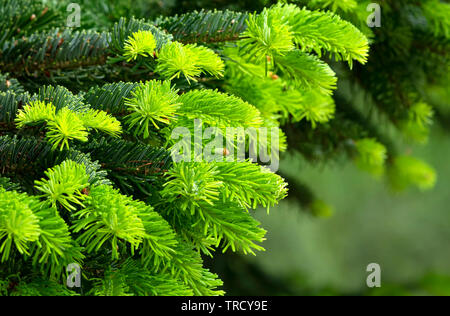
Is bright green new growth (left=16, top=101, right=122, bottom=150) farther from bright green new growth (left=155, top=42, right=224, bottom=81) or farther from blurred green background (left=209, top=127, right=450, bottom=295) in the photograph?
blurred green background (left=209, top=127, right=450, bottom=295)

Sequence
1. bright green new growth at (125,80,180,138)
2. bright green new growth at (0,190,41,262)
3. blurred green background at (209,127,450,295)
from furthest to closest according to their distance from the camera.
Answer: blurred green background at (209,127,450,295) → bright green new growth at (125,80,180,138) → bright green new growth at (0,190,41,262)

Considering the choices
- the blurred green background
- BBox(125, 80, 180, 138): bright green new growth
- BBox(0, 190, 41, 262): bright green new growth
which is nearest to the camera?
BBox(0, 190, 41, 262): bright green new growth

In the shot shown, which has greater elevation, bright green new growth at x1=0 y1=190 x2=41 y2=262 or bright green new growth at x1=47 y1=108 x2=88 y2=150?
bright green new growth at x1=47 y1=108 x2=88 y2=150

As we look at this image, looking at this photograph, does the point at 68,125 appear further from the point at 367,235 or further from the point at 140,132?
the point at 367,235

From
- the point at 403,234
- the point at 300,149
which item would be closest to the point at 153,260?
the point at 300,149

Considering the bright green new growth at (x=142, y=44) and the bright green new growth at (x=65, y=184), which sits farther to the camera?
the bright green new growth at (x=142, y=44)

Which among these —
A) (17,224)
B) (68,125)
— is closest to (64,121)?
(68,125)

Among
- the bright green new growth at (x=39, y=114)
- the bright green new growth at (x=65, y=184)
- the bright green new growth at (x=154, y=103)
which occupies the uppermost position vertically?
the bright green new growth at (x=154, y=103)

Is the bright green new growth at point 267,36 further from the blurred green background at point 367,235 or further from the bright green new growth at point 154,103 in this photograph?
the blurred green background at point 367,235

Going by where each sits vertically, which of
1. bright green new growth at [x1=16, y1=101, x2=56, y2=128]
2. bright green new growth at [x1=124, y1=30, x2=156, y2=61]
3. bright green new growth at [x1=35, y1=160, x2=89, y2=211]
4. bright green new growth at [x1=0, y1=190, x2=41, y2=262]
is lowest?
bright green new growth at [x1=0, y1=190, x2=41, y2=262]

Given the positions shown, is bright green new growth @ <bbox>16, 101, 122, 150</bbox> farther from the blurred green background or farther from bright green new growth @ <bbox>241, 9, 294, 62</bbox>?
the blurred green background

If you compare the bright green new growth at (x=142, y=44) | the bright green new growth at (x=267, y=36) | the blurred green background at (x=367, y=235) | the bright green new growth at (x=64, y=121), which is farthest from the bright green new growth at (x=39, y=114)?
the blurred green background at (x=367, y=235)

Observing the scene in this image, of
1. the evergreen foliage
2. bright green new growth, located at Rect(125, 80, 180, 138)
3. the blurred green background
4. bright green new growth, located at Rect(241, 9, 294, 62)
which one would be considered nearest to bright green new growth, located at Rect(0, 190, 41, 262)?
the evergreen foliage

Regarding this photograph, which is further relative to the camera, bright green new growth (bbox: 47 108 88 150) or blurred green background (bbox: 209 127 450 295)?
blurred green background (bbox: 209 127 450 295)
